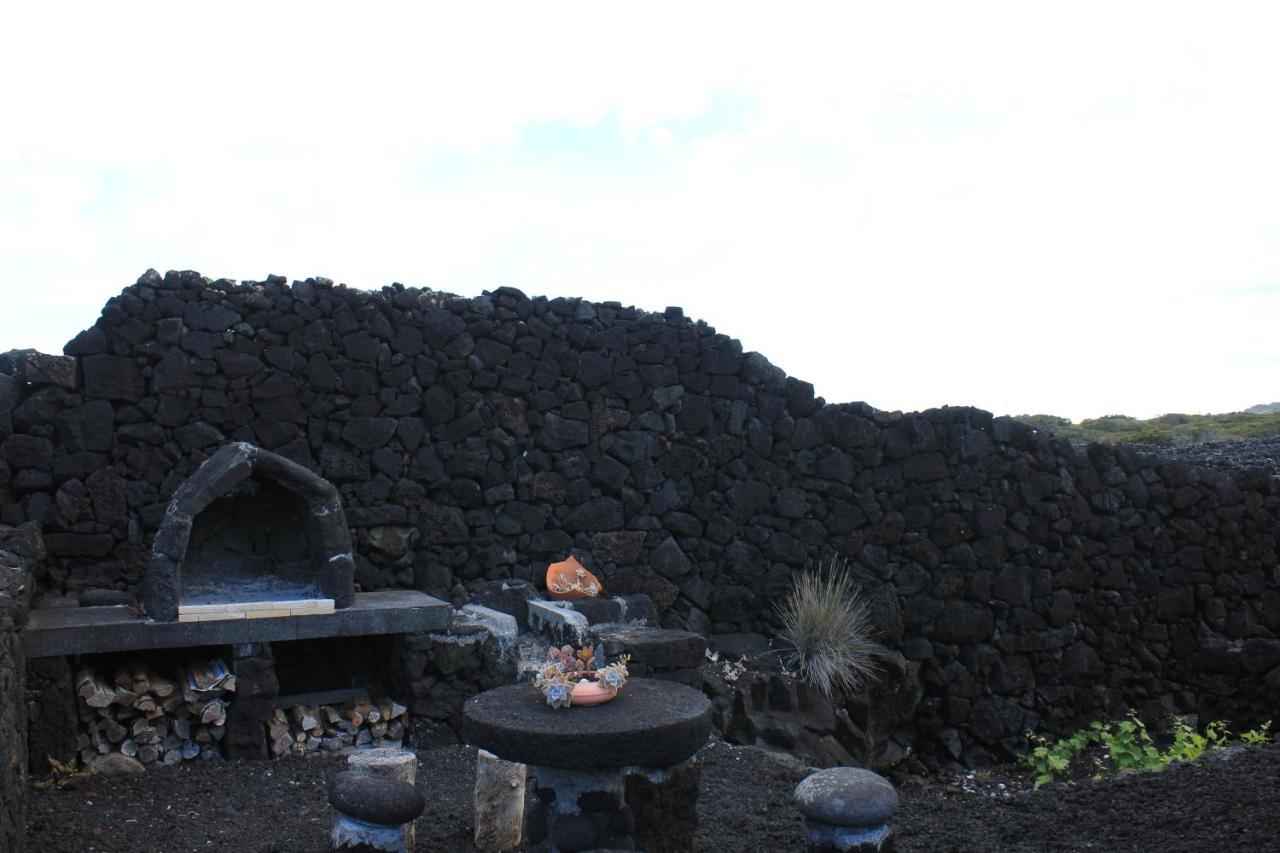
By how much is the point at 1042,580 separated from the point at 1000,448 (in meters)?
1.44

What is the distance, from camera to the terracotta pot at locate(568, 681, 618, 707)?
546cm

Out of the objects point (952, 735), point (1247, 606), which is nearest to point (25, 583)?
point (952, 735)

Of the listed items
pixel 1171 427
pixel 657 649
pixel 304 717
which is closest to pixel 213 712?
pixel 304 717

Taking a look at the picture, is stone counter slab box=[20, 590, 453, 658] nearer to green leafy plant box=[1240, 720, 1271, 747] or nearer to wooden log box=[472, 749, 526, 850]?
wooden log box=[472, 749, 526, 850]

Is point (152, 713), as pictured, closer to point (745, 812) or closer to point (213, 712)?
point (213, 712)

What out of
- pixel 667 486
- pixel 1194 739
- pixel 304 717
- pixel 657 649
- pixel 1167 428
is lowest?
pixel 1194 739

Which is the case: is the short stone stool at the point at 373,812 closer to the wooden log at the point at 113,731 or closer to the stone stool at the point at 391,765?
the stone stool at the point at 391,765

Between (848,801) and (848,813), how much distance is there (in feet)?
0.17

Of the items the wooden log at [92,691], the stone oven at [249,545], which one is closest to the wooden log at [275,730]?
the stone oven at [249,545]

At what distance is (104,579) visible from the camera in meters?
8.59

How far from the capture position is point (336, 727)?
790 centimetres

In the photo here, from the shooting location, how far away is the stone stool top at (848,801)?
16.7 ft

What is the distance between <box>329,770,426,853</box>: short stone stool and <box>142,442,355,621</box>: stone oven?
2.61 meters

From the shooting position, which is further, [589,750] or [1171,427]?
[1171,427]
